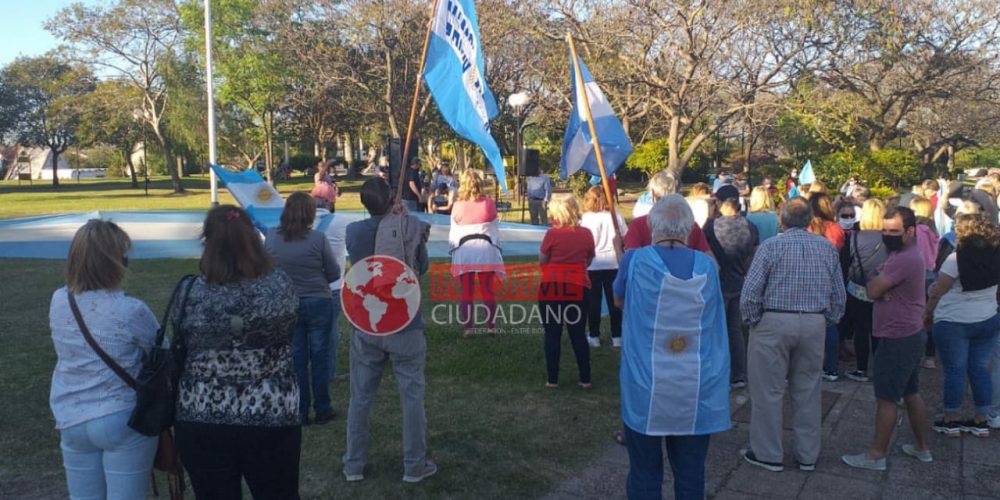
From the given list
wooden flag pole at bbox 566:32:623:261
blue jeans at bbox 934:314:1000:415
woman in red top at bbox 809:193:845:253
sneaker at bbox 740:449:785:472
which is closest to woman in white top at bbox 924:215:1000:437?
blue jeans at bbox 934:314:1000:415

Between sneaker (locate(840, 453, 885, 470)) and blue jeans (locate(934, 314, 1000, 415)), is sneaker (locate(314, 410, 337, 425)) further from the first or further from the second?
blue jeans (locate(934, 314, 1000, 415))

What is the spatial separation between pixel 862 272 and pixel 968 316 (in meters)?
1.05

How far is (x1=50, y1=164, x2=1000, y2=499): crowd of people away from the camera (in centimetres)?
297

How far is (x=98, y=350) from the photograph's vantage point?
2936 mm

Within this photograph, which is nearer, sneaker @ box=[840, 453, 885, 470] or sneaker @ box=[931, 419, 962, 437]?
sneaker @ box=[840, 453, 885, 470]

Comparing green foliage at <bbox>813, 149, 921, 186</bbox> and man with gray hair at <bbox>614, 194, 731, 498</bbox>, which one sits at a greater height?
green foliage at <bbox>813, 149, 921, 186</bbox>

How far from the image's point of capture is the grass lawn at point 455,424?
4598 millimetres

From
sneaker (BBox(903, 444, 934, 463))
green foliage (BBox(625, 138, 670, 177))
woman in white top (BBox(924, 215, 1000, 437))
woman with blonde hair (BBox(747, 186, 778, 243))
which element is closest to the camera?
sneaker (BBox(903, 444, 934, 463))

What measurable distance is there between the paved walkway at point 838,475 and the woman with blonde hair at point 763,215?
6.22 ft

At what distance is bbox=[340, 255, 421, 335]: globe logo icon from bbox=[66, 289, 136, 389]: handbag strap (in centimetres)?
158

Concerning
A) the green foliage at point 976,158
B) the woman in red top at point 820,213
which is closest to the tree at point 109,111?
the woman in red top at point 820,213

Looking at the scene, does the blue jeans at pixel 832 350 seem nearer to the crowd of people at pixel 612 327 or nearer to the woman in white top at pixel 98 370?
the crowd of people at pixel 612 327

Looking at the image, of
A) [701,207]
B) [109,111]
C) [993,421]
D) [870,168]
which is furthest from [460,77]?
[109,111]

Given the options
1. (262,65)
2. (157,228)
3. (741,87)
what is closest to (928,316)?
(157,228)
